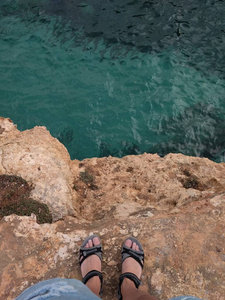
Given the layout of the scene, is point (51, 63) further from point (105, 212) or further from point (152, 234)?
point (152, 234)

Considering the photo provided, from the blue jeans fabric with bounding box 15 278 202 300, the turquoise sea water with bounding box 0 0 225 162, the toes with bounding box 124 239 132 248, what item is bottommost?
the turquoise sea water with bounding box 0 0 225 162

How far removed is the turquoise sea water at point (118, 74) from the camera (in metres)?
9.45

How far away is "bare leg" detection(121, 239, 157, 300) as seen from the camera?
11.7 feet

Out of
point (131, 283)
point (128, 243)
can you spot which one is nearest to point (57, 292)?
point (131, 283)

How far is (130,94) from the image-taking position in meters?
10.2

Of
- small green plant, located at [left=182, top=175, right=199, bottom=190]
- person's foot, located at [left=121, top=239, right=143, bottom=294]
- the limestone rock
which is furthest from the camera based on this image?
small green plant, located at [left=182, top=175, right=199, bottom=190]

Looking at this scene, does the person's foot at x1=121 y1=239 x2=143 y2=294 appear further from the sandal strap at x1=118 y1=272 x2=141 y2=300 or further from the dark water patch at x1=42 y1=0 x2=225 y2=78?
the dark water patch at x1=42 y1=0 x2=225 y2=78

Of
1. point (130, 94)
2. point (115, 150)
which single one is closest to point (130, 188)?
point (115, 150)

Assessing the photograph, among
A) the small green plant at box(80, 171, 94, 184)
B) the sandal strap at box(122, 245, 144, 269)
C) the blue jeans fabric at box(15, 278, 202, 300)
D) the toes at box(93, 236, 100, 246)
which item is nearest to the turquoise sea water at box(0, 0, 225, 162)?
the small green plant at box(80, 171, 94, 184)

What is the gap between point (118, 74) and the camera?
10883 millimetres

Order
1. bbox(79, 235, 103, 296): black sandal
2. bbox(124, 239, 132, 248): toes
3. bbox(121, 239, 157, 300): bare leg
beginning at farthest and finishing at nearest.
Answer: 1. bbox(124, 239, 132, 248): toes
2. bbox(79, 235, 103, 296): black sandal
3. bbox(121, 239, 157, 300): bare leg

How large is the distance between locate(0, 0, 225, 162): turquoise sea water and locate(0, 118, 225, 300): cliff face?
2.83 metres

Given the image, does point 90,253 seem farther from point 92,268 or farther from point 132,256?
point 132,256

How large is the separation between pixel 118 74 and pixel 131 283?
329 inches
